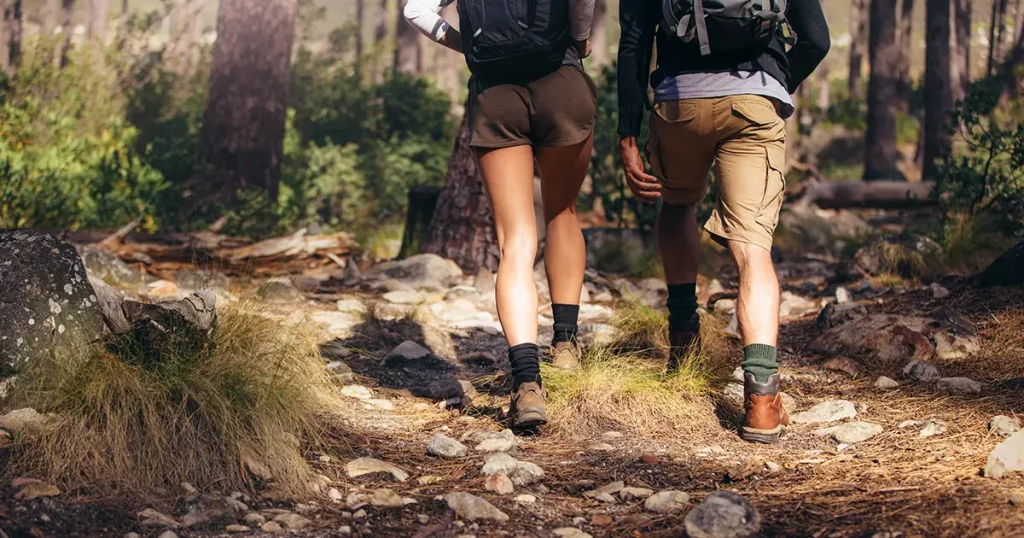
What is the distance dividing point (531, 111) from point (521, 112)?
4cm

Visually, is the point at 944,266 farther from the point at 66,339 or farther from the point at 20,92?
the point at 20,92

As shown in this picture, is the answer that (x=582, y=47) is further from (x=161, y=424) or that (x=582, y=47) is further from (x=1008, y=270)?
(x=1008, y=270)

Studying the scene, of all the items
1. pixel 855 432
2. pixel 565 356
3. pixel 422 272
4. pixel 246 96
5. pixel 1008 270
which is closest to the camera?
pixel 855 432

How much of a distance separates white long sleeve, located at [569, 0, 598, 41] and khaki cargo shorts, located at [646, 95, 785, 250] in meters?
0.39

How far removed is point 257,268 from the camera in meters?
7.57

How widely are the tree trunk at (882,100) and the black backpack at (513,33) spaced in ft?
48.2

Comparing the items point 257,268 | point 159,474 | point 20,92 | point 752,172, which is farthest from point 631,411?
point 20,92

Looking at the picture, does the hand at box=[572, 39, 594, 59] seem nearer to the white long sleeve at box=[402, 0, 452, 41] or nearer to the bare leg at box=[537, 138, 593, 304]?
the bare leg at box=[537, 138, 593, 304]

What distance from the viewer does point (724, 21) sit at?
11.7 feet

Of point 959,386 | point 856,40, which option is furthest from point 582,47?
point 856,40

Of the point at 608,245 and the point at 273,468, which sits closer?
the point at 273,468

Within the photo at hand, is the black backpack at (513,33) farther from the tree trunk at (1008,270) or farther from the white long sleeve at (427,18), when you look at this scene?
the tree trunk at (1008,270)

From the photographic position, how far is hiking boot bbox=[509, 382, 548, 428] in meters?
3.73

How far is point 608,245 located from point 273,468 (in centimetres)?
548
